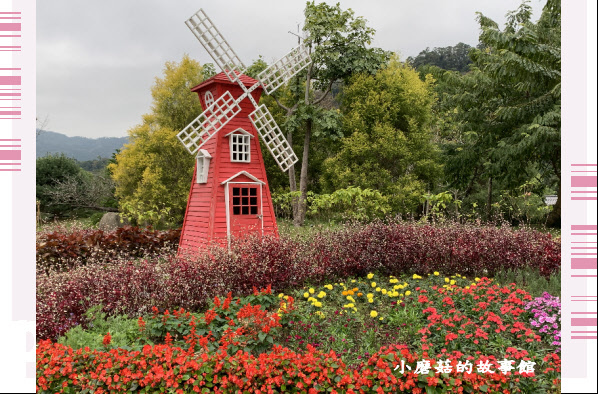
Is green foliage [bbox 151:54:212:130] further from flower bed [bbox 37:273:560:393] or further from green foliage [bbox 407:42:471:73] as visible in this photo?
green foliage [bbox 407:42:471:73]

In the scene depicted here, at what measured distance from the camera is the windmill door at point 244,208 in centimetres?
984

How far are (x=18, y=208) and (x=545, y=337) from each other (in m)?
5.23

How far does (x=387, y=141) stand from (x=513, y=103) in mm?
5340

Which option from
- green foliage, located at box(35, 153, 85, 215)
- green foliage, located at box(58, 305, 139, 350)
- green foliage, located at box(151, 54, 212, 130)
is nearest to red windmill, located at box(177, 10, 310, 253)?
green foliage, located at box(58, 305, 139, 350)

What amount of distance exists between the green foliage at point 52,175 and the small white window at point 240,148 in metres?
15.5

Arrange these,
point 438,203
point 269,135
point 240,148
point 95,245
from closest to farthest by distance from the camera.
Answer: point 240,148
point 95,245
point 269,135
point 438,203

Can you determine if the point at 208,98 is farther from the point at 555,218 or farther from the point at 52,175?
the point at 52,175

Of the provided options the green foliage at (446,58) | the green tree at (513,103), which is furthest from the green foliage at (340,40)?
the green foliage at (446,58)

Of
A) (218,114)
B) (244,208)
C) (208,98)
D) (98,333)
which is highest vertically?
(208,98)

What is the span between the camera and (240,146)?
10.5m

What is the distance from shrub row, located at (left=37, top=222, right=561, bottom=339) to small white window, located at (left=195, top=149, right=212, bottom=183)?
2832mm

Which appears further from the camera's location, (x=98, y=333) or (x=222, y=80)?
(x=222, y=80)

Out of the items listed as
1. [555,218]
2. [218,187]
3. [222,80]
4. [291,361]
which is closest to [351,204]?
[218,187]

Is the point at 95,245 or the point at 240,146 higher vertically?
the point at 240,146
